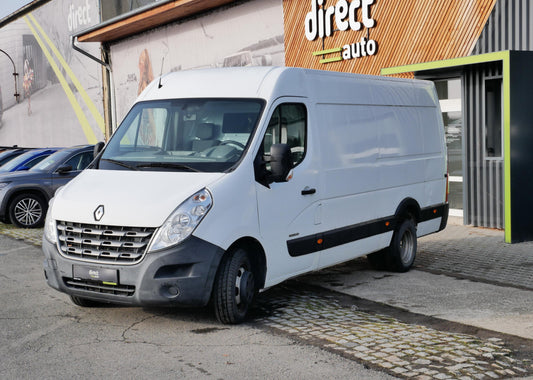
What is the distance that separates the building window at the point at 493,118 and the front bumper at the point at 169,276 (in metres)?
7.69

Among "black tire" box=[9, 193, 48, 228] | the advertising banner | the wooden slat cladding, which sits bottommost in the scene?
"black tire" box=[9, 193, 48, 228]

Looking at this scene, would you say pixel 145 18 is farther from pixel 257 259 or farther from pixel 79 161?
pixel 257 259

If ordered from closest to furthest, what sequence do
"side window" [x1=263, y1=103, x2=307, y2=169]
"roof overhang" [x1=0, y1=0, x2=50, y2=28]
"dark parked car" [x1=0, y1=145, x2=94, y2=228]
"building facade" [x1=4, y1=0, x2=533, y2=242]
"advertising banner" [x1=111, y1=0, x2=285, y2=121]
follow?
"side window" [x1=263, y1=103, x2=307, y2=169] < "building facade" [x1=4, y1=0, x2=533, y2=242] < "dark parked car" [x1=0, y1=145, x2=94, y2=228] < "advertising banner" [x1=111, y1=0, x2=285, y2=121] < "roof overhang" [x1=0, y1=0, x2=50, y2=28]

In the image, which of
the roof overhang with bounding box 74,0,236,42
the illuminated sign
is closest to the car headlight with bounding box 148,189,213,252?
the illuminated sign

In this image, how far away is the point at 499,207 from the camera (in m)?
12.2

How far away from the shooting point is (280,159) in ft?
21.1

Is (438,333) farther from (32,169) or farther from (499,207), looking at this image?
(32,169)

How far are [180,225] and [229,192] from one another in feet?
1.74

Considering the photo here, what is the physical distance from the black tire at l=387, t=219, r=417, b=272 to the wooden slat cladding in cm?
452

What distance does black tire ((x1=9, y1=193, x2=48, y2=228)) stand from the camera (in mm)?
14414

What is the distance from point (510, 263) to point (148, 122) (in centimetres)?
508

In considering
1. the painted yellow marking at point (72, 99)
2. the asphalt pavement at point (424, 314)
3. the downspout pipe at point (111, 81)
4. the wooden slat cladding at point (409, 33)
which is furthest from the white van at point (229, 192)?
the painted yellow marking at point (72, 99)

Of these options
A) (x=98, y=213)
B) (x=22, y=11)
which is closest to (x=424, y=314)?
(x=98, y=213)

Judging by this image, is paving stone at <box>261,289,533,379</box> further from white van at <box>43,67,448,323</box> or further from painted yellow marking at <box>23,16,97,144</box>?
painted yellow marking at <box>23,16,97,144</box>
